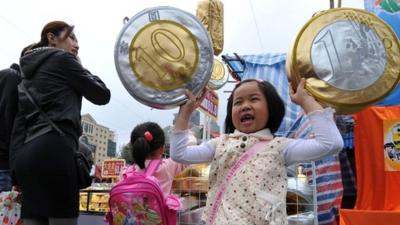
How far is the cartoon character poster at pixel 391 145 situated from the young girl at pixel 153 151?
46.8 inches

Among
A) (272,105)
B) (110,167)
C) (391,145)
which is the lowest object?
(110,167)

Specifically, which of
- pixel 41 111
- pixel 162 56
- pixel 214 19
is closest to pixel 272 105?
pixel 162 56

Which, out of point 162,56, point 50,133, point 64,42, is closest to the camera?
point 162,56

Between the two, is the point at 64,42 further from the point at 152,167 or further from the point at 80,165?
the point at 152,167

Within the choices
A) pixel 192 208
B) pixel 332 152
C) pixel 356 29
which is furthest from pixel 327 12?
pixel 192 208

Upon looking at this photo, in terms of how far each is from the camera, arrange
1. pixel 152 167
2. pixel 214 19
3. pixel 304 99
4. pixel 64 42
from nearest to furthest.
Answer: pixel 304 99 → pixel 64 42 → pixel 152 167 → pixel 214 19

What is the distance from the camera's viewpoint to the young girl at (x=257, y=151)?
51.6 inches

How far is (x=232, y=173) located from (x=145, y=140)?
1.12m

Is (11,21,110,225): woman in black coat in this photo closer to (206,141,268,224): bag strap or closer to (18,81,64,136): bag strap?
(18,81,64,136): bag strap

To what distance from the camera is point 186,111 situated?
156cm

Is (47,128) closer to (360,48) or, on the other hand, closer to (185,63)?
(185,63)

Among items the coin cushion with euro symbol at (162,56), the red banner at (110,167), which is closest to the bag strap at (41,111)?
the coin cushion with euro symbol at (162,56)

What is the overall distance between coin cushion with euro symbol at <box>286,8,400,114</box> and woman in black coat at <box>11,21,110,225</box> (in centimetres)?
98

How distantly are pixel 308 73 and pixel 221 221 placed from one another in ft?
1.93
